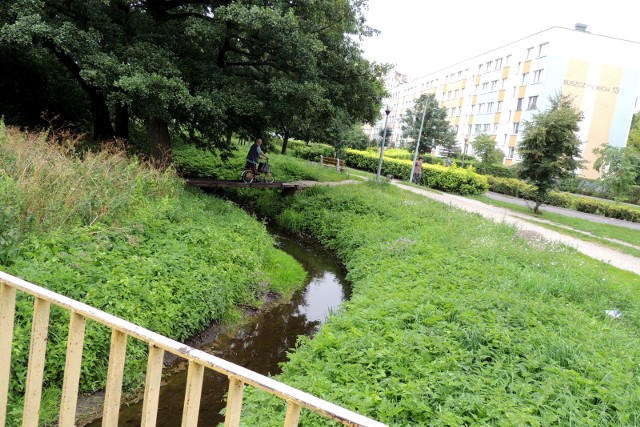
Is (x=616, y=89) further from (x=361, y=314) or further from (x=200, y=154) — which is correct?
(x=361, y=314)

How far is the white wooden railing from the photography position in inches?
56.5

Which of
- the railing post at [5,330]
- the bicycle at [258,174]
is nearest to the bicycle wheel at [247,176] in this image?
the bicycle at [258,174]

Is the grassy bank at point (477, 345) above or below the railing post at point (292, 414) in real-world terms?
below

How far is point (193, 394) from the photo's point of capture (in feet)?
5.32

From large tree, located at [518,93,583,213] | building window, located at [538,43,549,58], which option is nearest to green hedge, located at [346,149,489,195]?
large tree, located at [518,93,583,213]

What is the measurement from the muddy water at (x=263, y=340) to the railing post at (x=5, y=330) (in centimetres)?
235

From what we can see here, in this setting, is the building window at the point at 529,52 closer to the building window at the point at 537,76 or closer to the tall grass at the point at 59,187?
the building window at the point at 537,76

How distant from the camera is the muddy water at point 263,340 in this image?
4.56 m

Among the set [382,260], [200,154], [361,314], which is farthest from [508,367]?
[200,154]

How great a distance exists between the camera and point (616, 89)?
36719 mm

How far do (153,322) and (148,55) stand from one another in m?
7.11

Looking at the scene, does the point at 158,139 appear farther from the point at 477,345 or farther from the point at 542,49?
the point at 542,49

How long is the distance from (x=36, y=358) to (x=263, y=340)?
4679 millimetres

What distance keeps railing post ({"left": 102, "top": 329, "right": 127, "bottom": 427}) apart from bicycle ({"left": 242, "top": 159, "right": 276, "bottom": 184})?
1295cm
